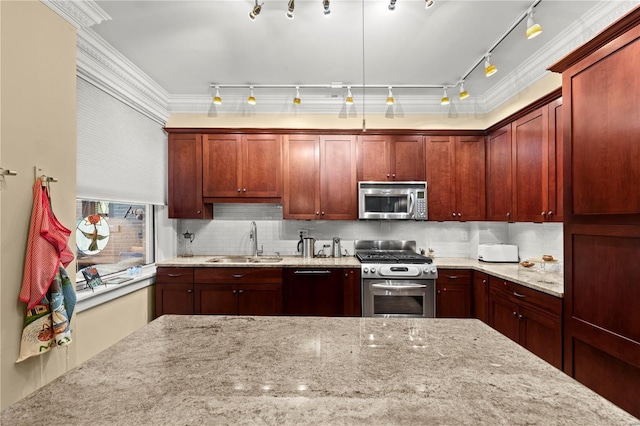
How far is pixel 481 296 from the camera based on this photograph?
3164mm

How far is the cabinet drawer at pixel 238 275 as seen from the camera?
3324mm

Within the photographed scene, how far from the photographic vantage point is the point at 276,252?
398cm

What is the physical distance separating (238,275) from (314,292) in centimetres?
85

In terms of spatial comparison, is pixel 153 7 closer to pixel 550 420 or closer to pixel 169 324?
pixel 169 324

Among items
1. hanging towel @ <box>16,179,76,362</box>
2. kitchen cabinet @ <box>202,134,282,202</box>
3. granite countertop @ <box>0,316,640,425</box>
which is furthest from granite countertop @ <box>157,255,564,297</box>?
granite countertop @ <box>0,316,640,425</box>

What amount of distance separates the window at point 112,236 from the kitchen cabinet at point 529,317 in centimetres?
349

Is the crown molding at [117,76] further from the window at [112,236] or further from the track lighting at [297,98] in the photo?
the track lighting at [297,98]

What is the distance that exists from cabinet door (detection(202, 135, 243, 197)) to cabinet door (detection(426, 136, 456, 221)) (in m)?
2.28

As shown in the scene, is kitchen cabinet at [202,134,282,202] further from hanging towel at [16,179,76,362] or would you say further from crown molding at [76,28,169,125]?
hanging towel at [16,179,76,362]

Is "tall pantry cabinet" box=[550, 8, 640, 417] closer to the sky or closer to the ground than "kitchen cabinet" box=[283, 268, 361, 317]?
closer to the sky

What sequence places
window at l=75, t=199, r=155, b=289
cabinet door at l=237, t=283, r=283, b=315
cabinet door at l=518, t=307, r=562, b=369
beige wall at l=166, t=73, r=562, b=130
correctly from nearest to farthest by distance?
cabinet door at l=518, t=307, r=562, b=369
window at l=75, t=199, r=155, b=289
cabinet door at l=237, t=283, r=283, b=315
beige wall at l=166, t=73, r=562, b=130

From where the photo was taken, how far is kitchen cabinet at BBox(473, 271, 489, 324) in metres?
3.08

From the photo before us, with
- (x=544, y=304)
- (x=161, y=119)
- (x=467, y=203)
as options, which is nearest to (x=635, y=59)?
(x=544, y=304)

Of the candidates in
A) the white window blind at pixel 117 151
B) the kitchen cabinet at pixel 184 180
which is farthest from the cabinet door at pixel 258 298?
the white window blind at pixel 117 151
